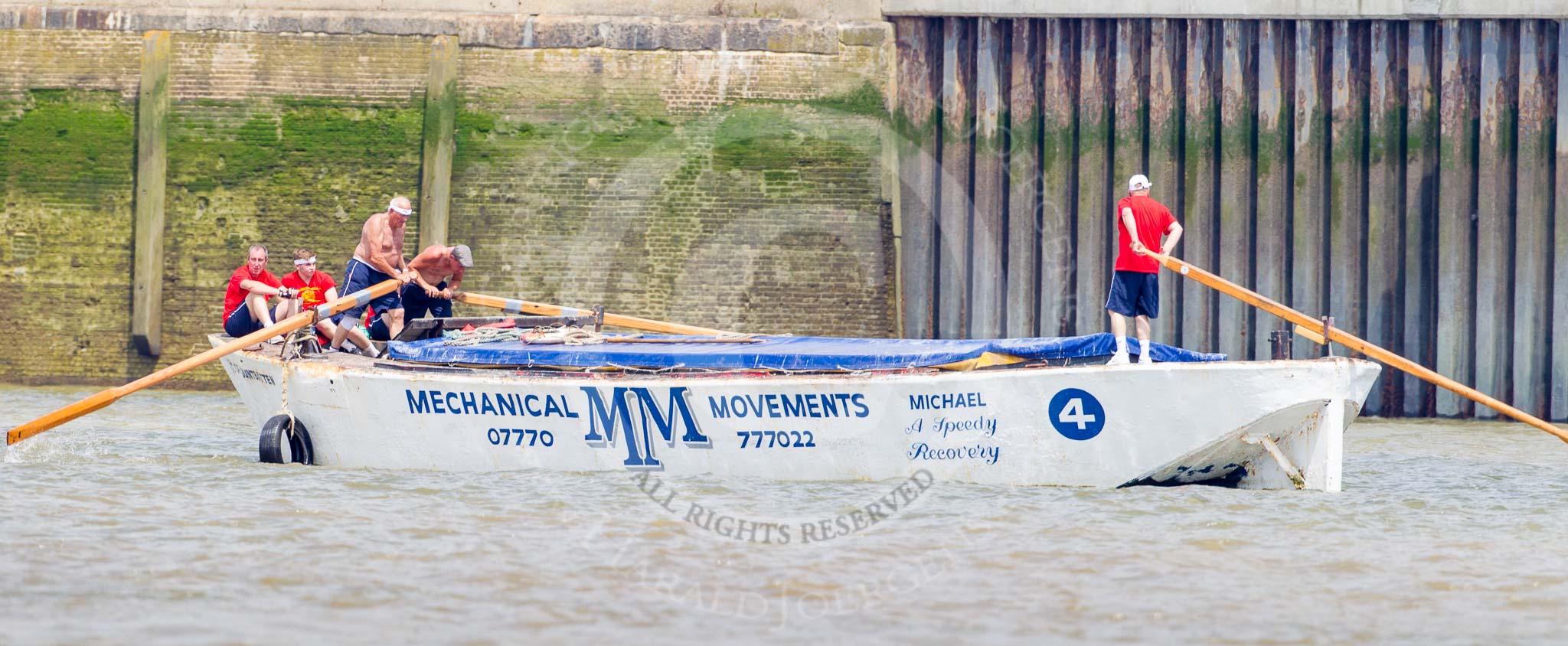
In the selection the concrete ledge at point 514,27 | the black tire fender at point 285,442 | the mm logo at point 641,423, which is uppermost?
the concrete ledge at point 514,27

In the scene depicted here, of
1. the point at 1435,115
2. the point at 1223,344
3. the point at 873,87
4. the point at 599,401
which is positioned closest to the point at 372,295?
the point at 599,401

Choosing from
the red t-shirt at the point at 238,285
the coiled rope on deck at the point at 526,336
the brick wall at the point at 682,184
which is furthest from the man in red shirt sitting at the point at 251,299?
the brick wall at the point at 682,184

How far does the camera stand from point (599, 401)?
1035 centimetres

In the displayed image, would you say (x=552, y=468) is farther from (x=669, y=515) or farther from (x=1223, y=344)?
(x=1223, y=344)

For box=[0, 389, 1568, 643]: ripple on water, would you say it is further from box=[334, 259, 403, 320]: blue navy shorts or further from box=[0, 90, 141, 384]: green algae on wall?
box=[0, 90, 141, 384]: green algae on wall

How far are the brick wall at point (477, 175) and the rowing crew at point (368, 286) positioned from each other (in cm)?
362

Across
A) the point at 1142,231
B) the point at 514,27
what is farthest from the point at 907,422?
the point at 514,27

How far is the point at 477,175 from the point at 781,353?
761cm

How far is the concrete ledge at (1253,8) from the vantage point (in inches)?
599

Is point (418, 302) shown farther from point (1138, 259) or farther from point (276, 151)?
point (1138, 259)

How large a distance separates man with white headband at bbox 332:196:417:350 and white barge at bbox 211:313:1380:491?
48.3 inches

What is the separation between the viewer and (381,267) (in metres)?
12.5

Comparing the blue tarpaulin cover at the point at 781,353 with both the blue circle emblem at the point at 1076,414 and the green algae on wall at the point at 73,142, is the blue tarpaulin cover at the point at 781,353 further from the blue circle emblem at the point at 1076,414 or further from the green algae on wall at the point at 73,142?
the green algae on wall at the point at 73,142

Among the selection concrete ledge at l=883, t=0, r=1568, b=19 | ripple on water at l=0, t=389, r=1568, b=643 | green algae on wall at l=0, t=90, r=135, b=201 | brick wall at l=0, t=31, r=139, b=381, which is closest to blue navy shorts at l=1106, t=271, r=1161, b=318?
ripple on water at l=0, t=389, r=1568, b=643
